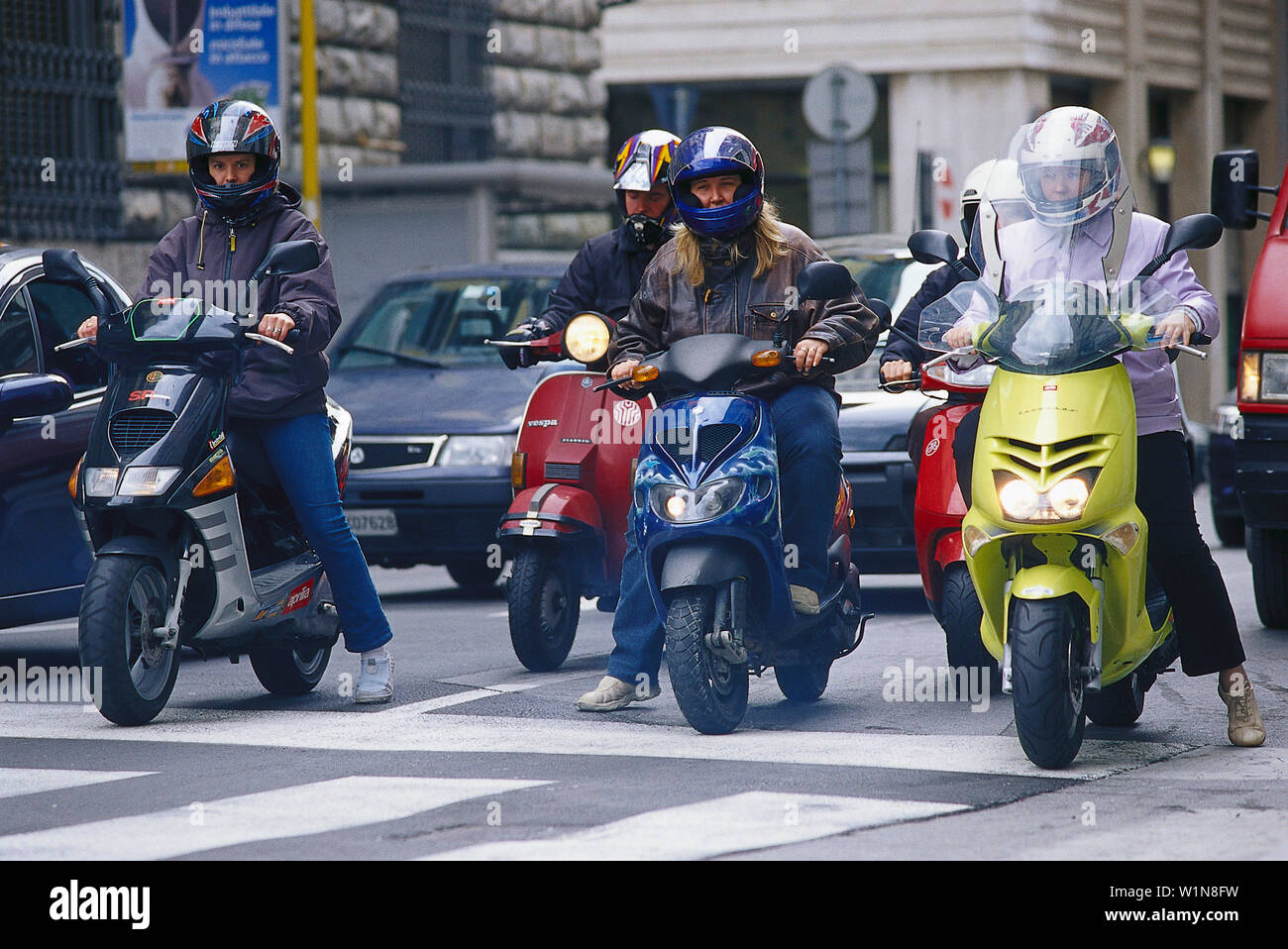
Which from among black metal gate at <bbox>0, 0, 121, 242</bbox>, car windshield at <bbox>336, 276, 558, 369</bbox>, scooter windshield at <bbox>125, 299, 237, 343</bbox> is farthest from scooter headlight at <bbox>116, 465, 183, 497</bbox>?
black metal gate at <bbox>0, 0, 121, 242</bbox>

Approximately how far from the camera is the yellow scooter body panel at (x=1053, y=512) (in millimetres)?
5809

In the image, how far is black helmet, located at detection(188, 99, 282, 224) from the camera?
719cm

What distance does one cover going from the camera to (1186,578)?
20.5 ft

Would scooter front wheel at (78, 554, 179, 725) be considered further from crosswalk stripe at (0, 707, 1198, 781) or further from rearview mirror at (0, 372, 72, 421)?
rearview mirror at (0, 372, 72, 421)

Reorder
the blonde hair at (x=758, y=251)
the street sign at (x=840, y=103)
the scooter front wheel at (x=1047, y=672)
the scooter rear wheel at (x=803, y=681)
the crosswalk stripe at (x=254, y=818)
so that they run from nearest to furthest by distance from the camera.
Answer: the crosswalk stripe at (x=254, y=818) → the scooter front wheel at (x=1047, y=672) → the blonde hair at (x=758, y=251) → the scooter rear wheel at (x=803, y=681) → the street sign at (x=840, y=103)

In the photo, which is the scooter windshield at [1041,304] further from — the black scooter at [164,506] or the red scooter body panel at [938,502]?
the black scooter at [164,506]

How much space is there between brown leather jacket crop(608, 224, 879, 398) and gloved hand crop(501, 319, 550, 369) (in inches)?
56.9

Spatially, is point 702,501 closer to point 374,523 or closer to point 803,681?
point 803,681

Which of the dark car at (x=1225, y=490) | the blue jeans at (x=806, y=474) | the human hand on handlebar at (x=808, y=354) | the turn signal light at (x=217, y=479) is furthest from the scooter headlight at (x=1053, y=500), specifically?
the dark car at (x=1225, y=490)

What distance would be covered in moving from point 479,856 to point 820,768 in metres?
1.47

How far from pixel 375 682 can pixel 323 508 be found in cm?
65

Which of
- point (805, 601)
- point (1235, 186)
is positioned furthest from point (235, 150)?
point (1235, 186)

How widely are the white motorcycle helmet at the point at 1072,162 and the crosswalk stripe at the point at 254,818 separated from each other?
2123mm

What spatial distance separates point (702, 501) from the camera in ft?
21.4
